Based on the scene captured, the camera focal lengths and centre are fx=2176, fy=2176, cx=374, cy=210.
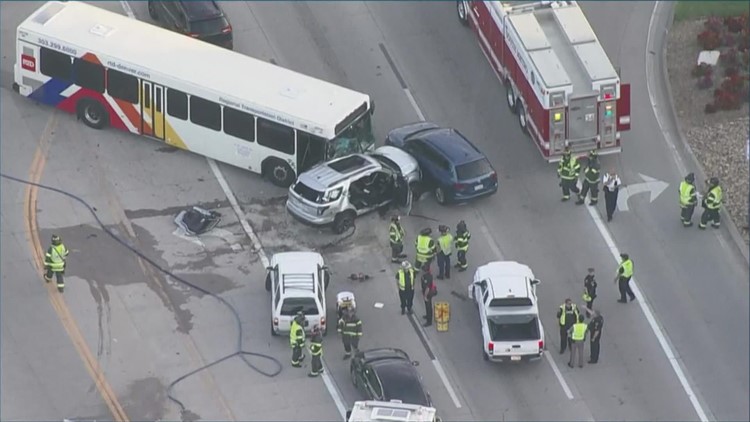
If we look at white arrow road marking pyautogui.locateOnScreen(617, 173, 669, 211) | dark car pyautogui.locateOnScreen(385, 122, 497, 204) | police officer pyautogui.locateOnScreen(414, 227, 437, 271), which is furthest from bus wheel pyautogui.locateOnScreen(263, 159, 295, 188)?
white arrow road marking pyautogui.locateOnScreen(617, 173, 669, 211)

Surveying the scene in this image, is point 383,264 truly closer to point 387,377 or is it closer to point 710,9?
point 387,377

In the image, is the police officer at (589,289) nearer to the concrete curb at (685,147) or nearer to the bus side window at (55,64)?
the concrete curb at (685,147)

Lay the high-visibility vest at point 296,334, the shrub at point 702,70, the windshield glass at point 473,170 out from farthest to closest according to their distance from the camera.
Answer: the shrub at point 702,70, the windshield glass at point 473,170, the high-visibility vest at point 296,334

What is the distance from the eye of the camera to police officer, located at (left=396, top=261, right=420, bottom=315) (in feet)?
175


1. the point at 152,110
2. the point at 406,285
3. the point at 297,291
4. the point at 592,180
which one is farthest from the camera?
the point at 152,110

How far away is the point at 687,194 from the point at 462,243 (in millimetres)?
6299

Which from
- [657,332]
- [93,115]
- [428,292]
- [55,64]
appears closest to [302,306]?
[428,292]

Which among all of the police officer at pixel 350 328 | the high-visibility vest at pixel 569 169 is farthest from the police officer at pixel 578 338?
the high-visibility vest at pixel 569 169

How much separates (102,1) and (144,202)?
10054mm

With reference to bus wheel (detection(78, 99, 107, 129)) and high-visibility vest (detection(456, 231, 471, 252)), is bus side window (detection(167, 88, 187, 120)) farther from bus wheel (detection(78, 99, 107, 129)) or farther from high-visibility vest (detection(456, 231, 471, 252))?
high-visibility vest (detection(456, 231, 471, 252))

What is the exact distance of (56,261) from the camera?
5419 centimetres

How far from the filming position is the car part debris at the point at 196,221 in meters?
56.8

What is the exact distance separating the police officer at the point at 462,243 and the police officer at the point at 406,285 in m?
1.56

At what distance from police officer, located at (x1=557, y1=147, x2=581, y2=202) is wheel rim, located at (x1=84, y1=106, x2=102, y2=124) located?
12823 millimetres
